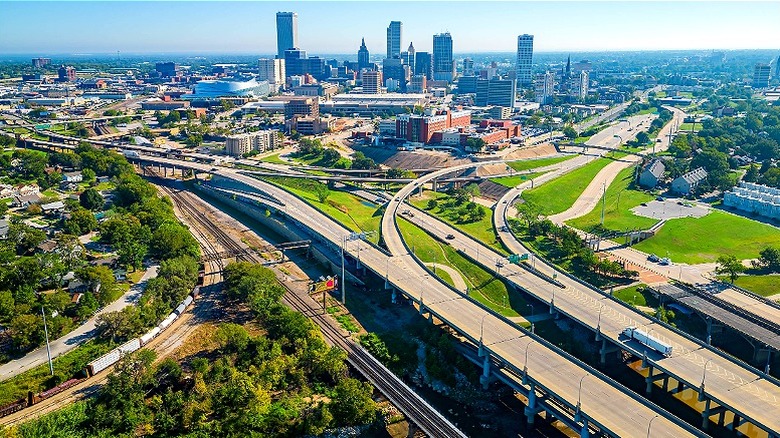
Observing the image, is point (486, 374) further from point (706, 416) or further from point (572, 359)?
point (706, 416)

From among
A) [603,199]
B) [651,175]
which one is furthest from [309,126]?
[603,199]

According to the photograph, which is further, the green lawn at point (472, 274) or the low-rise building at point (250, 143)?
the low-rise building at point (250, 143)

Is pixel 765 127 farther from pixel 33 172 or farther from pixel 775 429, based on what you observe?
pixel 33 172

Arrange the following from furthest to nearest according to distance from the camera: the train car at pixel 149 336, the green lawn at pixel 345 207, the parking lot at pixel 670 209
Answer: the parking lot at pixel 670 209 < the green lawn at pixel 345 207 < the train car at pixel 149 336

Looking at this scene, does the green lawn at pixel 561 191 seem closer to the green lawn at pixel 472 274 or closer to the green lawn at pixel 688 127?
the green lawn at pixel 472 274

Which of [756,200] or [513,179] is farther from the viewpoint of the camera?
[513,179]

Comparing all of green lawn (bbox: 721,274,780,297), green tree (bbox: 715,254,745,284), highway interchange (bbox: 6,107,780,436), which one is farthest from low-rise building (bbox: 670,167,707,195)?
highway interchange (bbox: 6,107,780,436)

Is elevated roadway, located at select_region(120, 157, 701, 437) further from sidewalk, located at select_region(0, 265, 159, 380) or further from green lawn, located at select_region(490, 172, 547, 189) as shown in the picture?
green lawn, located at select_region(490, 172, 547, 189)

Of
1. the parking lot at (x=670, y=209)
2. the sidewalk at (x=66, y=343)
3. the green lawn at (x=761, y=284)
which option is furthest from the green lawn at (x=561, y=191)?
the sidewalk at (x=66, y=343)
